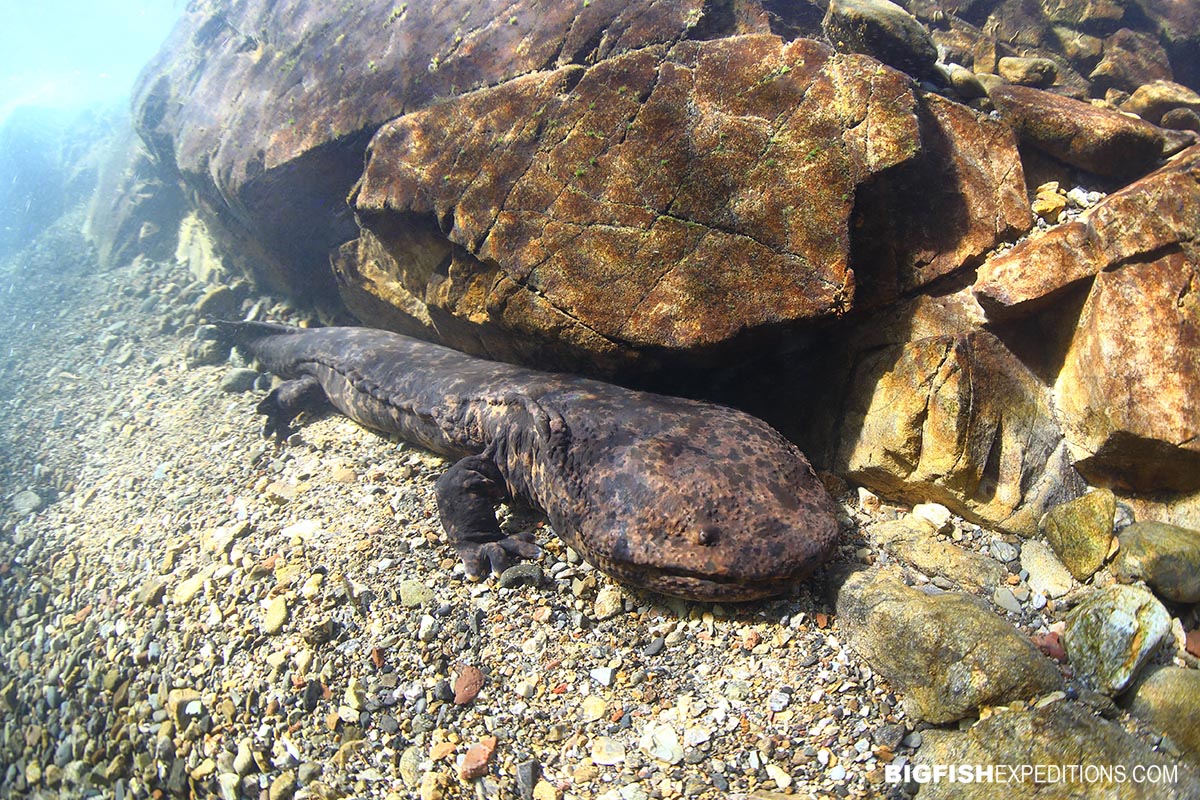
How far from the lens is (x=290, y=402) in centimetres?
709

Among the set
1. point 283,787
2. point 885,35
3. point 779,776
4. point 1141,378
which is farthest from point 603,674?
point 885,35

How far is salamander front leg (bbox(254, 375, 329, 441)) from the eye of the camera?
698cm

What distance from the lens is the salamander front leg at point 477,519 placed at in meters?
4.16

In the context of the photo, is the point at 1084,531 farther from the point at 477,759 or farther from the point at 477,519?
the point at 477,519

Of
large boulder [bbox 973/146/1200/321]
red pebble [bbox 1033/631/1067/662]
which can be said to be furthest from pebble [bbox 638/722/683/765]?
large boulder [bbox 973/146/1200/321]

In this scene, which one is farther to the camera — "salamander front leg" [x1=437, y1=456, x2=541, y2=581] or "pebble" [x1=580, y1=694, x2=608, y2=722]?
"salamander front leg" [x1=437, y1=456, x2=541, y2=581]

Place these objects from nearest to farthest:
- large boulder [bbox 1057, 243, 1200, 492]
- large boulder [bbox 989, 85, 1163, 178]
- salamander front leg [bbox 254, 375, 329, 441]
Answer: large boulder [bbox 1057, 243, 1200, 492] → large boulder [bbox 989, 85, 1163, 178] → salamander front leg [bbox 254, 375, 329, 441]

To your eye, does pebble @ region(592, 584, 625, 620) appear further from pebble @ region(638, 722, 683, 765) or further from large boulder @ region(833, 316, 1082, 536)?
large boulder @ region(833, 316, 1082, 536)

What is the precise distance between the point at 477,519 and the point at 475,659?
3.55 ft

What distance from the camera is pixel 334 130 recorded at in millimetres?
7031

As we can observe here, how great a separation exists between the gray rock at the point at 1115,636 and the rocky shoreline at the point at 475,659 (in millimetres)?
18

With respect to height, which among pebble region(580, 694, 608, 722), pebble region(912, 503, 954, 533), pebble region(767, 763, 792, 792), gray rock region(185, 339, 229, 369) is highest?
gray rock region(185, 339, 229, 369)

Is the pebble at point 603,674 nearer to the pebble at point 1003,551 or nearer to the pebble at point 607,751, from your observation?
the pebble at point 607,751

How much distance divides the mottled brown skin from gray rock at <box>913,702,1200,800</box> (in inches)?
39.9
